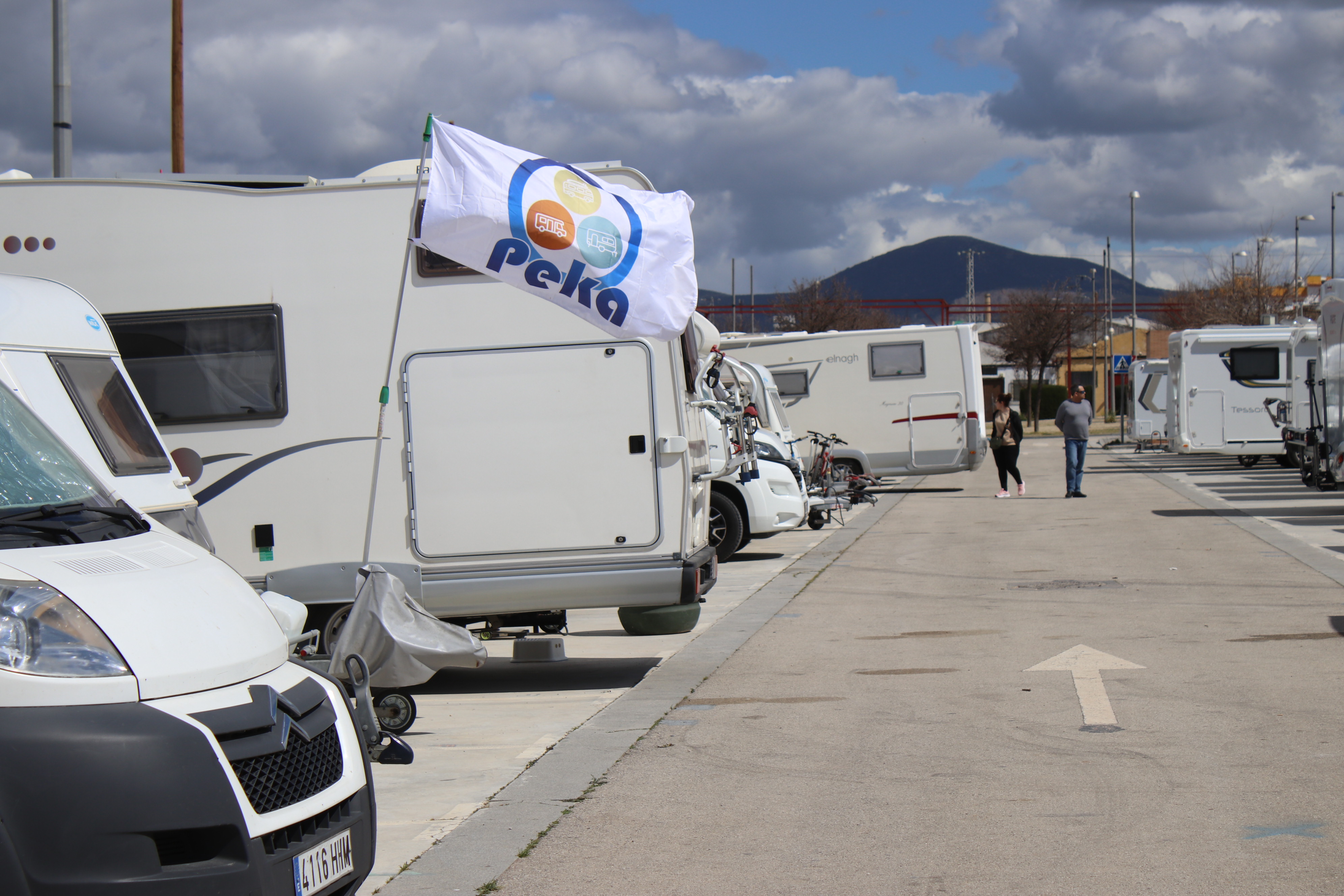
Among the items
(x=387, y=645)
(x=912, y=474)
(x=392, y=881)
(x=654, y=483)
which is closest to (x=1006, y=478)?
(x=912, y=474)

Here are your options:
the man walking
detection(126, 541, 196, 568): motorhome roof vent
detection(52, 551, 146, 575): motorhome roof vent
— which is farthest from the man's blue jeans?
detection(52, 551, 146, 575): motorhome roof vent

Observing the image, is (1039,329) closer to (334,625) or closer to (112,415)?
(334,625)

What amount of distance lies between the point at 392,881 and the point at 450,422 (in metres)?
3.74

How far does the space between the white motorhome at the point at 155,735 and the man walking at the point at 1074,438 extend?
19690 mm

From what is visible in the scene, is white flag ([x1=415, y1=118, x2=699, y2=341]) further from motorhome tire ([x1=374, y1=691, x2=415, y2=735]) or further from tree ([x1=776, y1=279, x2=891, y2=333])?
tree ([x1=776, y1=279, x2=891, y2=333])

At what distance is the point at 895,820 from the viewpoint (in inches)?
210

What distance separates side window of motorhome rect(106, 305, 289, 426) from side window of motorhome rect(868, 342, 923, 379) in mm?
17821

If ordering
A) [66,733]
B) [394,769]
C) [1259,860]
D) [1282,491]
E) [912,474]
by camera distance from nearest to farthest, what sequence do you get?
1. [66,733]
2. [1259,860]
3. [394,769]
4. [1282,491]
5. [912,474]

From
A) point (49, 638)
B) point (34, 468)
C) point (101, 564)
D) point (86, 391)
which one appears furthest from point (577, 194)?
point (49, 638)

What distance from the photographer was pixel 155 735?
3.22m

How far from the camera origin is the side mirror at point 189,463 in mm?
7688

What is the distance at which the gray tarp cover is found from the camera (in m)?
6.62

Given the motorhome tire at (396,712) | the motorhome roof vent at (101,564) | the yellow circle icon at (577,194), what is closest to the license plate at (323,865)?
the motorhome roof vent at (101,564)

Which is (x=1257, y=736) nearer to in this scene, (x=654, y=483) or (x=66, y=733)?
(x=654, y=483)
